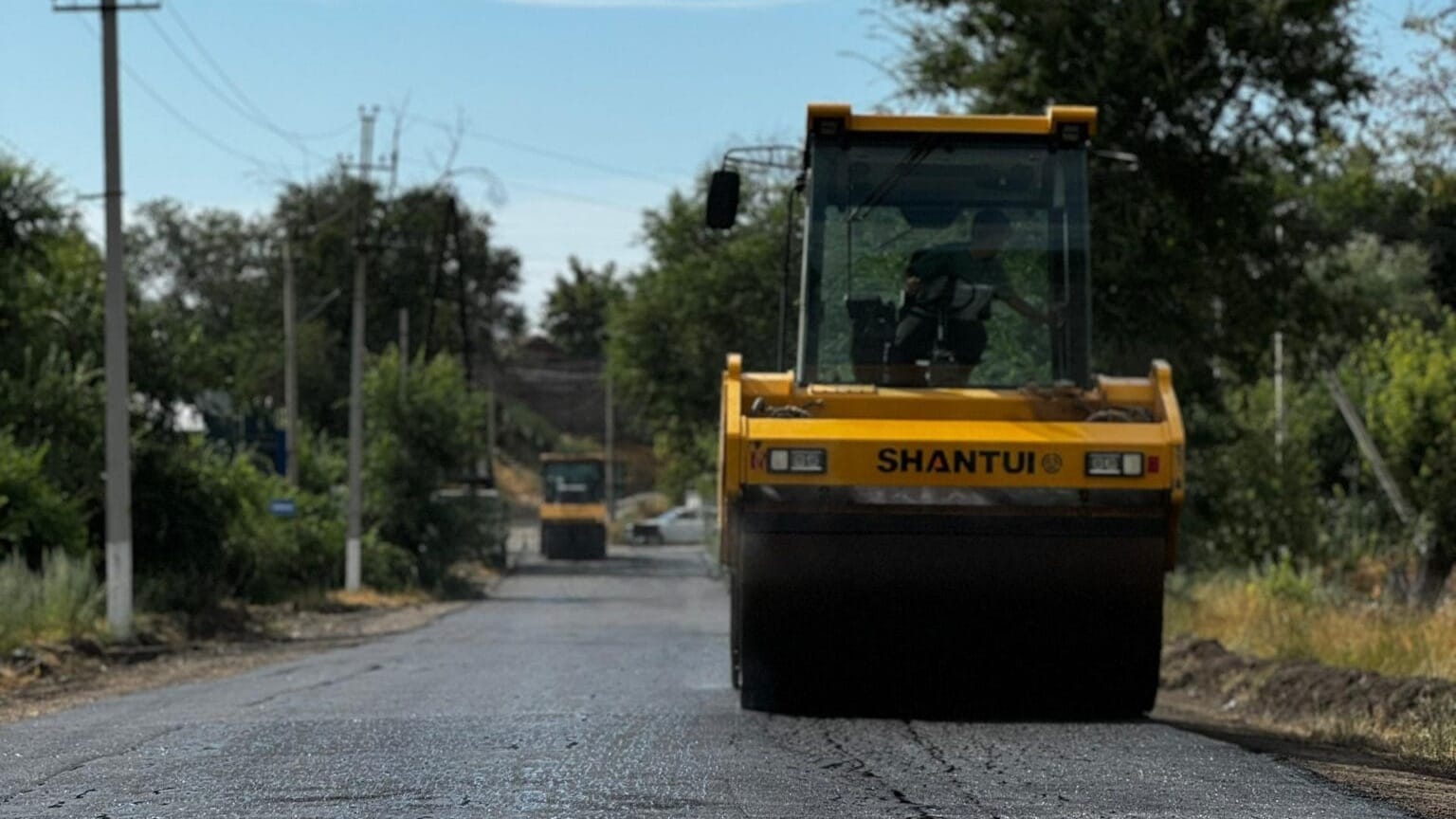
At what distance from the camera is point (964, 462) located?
1138 cm

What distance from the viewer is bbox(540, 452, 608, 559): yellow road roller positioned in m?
67.8

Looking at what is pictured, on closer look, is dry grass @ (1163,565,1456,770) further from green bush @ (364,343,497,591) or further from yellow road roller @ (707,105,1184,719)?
green bush @ (364,343,497,591)

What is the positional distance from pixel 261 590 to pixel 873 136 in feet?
76.2

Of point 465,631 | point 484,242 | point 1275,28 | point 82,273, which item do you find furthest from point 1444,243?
point 484,242

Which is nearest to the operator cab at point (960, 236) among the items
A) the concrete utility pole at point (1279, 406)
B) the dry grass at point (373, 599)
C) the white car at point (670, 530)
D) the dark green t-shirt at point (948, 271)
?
the dark green t-shirt at point (948, 271)

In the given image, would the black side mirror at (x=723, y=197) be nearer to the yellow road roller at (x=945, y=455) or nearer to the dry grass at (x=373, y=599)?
the yellow road roller at (x=945, y=455)

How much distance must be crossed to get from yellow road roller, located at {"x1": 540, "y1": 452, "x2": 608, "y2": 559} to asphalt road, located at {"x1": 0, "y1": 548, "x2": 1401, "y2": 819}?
5258cm

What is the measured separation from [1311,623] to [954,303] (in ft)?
25.7

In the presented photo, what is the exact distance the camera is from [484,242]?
298 feet

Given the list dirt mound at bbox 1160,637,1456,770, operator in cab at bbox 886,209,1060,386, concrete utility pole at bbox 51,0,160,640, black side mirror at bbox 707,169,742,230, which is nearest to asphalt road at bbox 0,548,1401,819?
dirt mound at bbox 1160,637,1456,770

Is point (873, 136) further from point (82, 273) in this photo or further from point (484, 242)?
point (484, 242)

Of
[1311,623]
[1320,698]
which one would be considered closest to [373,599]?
[1311,623]

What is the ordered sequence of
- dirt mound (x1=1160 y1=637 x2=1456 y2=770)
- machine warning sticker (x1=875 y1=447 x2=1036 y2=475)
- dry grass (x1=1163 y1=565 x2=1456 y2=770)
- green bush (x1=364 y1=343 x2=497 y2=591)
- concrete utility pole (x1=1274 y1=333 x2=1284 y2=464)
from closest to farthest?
machine warning sticker (x1=875 y1=447 x2=1036 y2=475), dirt mound (x1=1160 y1=637 x2=1456 y2=770), dry grass (x1=1163 y1=565 x2=1456 y2=770), concrete utility pole (x1=1274 y1=333 x2=1284 y2=464), green bush (x1=364 y1=343 x2=497 y2=591)

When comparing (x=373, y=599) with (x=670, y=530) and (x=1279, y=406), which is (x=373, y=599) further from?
(x=670, y=530)
